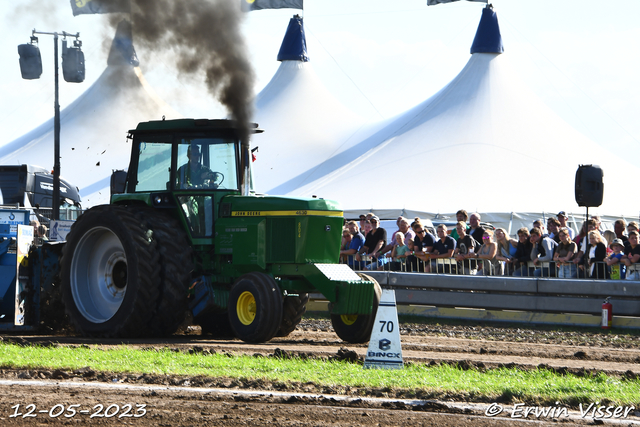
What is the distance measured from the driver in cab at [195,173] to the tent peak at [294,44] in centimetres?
2364

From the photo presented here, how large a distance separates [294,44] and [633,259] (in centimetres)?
2296

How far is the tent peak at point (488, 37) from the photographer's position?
1128 inches

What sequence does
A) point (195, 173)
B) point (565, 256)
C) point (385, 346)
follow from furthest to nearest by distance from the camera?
point (565, 256), point (195, 173), point (385, 346)

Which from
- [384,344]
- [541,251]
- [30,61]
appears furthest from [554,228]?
[30,61]

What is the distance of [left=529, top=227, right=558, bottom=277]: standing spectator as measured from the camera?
13.9 metres

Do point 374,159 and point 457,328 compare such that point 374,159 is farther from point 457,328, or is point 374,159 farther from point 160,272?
point 160,272

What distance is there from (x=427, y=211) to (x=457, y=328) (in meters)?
10.6

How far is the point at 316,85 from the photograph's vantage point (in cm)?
3322

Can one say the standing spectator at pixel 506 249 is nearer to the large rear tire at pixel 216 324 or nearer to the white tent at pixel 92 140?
the large rear tire at pixel 216 324

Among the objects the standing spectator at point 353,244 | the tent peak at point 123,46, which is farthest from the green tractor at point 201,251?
the standing spectator at point 353,244

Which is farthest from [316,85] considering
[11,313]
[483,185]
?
[11,313]

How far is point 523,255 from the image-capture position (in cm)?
1420

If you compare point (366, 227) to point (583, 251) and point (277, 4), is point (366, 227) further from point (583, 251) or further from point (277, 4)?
point (277, 4)

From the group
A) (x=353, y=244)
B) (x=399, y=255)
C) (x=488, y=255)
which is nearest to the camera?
(x=488, y=255)
